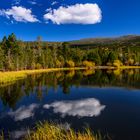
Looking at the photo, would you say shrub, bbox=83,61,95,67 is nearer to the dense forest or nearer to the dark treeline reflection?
the dense forest

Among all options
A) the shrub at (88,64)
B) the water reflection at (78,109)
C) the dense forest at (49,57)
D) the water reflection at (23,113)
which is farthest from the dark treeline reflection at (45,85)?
the shrub at (88,64)

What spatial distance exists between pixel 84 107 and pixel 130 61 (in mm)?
137353

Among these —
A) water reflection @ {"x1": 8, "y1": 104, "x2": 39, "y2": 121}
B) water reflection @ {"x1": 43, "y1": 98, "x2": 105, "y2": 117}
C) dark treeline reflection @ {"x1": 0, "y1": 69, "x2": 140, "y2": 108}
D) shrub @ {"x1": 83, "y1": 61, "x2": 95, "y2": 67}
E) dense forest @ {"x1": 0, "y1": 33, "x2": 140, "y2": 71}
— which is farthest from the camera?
shrub @ {"x1": 83, "y1": 61, "x2": 95, "y2": 67}

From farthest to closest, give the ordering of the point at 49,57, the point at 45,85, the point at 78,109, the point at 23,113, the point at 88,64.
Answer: the point at 88,64 < the point at 49,57 < the point at 45,85 < the point at 78,109 < the point at 23,113

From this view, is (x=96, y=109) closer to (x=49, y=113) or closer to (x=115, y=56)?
(x=49, y=113)

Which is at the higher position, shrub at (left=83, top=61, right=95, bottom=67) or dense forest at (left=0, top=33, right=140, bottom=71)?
dense forest at (left=0, top=33, right=140, bottom=71)

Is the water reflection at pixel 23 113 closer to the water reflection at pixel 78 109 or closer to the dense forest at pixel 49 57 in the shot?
the water reflection at pixel 78 109

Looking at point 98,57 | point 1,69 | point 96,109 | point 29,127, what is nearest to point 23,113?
point 29,127

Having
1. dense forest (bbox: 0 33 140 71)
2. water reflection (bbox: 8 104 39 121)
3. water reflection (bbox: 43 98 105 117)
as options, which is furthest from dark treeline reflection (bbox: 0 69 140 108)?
dense forest (bbox: 0 33 140 71)

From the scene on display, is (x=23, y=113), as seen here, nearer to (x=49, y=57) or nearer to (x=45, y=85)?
(x=45, y=85)

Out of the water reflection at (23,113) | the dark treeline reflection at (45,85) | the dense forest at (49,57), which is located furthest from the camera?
the dense forest at (49,57)

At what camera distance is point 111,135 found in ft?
53.4

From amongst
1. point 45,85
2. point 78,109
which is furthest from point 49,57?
point 78,109

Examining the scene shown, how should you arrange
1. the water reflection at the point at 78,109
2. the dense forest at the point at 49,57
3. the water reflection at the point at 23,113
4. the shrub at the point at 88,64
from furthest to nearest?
the shrub at the point at 88,64, the dense forest at the point at 49,57, the water reflection at the point at 78,109, the water reflection at the point at 23,113
